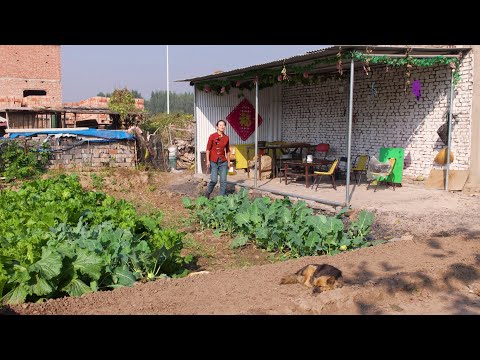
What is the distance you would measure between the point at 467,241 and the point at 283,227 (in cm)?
261

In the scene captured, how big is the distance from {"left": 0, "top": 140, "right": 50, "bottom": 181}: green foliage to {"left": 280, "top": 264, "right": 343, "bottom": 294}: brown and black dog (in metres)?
11.5

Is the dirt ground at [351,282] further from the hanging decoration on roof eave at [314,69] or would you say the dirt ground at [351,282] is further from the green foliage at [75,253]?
the hanging decoration on roof eave at [314,69]

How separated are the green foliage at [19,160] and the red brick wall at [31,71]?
1099cm

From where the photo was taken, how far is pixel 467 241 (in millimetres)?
6422

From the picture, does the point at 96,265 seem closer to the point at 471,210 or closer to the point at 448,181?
the point at 471,210

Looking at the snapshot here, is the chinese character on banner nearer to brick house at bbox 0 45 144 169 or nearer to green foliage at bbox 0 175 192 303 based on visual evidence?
brick house at bbox 0 45 144 169

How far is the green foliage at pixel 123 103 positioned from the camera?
67.2ft

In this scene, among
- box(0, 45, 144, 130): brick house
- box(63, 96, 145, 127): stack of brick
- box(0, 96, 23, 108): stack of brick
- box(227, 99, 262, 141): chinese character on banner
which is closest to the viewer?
box(227, 99, 262, 141): chinese character on banner

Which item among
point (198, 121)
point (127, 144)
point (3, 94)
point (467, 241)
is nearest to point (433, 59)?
→ point (467, 241)

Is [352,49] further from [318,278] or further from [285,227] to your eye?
[318,278]

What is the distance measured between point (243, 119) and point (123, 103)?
292 inches

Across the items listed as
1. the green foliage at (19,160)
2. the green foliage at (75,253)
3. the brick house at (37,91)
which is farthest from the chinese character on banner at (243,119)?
the green foliage at (75,253)

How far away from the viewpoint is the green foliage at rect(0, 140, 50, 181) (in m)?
13.9

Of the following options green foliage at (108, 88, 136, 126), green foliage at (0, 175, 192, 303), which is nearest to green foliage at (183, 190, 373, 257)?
green foliage at (0, 175, 192, 303)
